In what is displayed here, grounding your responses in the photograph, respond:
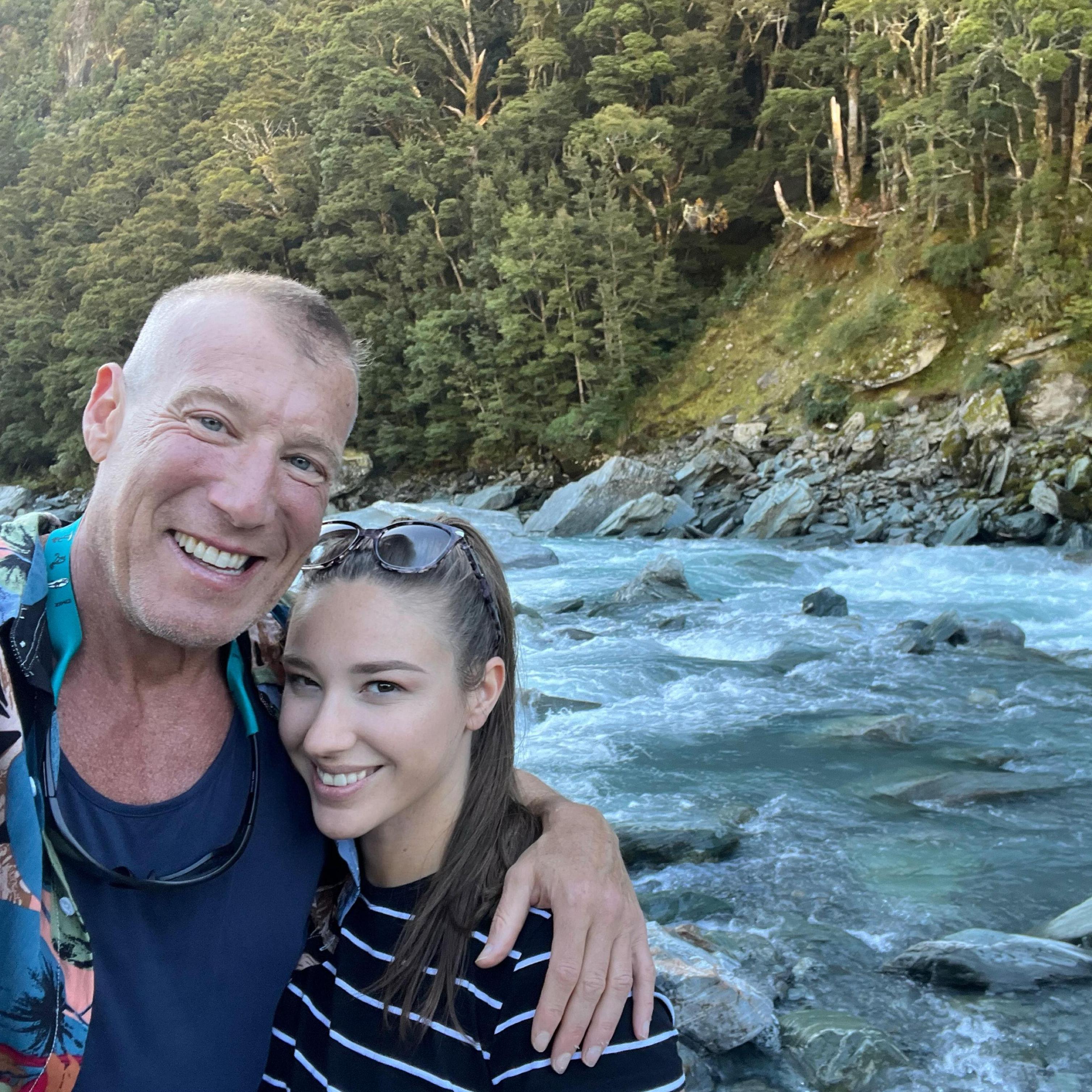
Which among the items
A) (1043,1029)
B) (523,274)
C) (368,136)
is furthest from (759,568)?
(368,136)

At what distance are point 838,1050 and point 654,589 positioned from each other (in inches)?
323

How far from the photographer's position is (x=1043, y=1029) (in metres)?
3.31

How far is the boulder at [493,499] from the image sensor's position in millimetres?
21719

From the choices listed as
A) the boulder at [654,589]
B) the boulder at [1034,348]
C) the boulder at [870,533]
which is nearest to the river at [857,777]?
the boulder at [654,589]

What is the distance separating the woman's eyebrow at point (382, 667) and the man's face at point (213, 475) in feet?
0.63

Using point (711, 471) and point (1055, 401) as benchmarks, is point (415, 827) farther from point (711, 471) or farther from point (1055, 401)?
point (711, 471)

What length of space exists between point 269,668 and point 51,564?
0.41 m

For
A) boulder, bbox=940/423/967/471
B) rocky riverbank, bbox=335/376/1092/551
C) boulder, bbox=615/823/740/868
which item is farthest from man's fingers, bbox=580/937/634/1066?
boulder, bbox=940/423/967/471

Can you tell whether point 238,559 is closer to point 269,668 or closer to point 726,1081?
point 269,668

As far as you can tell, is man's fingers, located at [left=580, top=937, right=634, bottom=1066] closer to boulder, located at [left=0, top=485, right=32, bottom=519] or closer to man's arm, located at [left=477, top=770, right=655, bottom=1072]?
man's arm, located at [left=477, top=770, right=655, bottom=1072]

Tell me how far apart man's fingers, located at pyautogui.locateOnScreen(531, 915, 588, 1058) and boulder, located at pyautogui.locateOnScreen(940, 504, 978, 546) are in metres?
13.8

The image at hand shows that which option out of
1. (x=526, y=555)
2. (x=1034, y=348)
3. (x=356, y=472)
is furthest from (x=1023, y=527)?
(x=356, y=472)

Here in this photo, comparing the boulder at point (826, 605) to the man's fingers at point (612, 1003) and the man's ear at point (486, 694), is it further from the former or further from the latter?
the man's fingers at point (612, 1003)

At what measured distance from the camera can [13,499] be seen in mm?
32500
